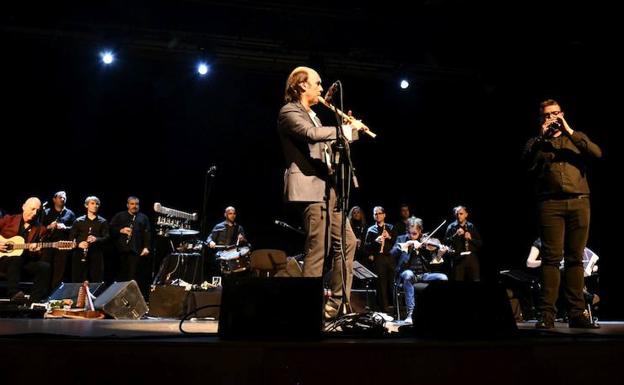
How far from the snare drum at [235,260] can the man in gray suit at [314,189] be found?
5.24 metres

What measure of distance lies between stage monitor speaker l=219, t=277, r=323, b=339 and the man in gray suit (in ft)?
3.53

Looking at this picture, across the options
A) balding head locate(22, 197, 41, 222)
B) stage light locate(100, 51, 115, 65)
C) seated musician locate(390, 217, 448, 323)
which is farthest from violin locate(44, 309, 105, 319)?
stage light locate(100, 51, 115, 65)

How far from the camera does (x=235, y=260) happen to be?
900cm

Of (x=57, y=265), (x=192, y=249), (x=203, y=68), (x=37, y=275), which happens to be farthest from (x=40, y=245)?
(x=203, y=68)

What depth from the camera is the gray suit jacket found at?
11.9ft

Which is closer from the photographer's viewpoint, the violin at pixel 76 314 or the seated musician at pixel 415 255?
the violin at pixel 76 314

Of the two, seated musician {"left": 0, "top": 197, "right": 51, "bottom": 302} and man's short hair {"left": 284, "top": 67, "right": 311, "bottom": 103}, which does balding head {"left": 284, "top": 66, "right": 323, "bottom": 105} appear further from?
seated musician {"left": 0, "top": 197, "right": 51, "bottom": 302}

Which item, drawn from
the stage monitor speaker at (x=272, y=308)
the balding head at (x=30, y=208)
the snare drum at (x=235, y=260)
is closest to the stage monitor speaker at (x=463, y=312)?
the stage monitor speaker at (x=272, y=308)

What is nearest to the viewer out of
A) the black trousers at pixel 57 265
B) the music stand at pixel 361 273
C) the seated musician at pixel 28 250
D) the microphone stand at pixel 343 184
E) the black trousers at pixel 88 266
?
the microphone stand at pixel 343 184

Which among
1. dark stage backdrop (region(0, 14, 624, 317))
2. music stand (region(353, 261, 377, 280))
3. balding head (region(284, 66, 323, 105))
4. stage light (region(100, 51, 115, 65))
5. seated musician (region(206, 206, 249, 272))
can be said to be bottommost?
music stand (region(353, 261, 377, 280))

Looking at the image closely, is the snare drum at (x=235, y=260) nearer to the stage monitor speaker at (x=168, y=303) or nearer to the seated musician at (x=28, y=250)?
the stage monitor speaker at (x=168, y=303)

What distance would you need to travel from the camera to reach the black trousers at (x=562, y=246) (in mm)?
4039

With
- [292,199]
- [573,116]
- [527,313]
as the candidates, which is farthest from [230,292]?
[573,116]

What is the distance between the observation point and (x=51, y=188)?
11477 millimetres
